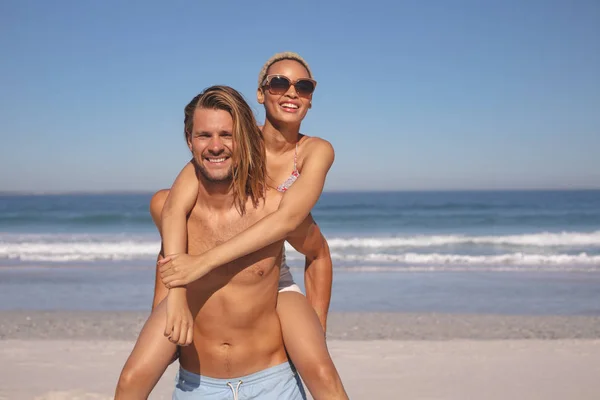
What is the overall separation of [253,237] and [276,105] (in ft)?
3.79

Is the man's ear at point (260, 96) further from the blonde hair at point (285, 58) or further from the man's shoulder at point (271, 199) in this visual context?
the man's shoulder at point (271, 199)

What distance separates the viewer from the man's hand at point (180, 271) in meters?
3.16

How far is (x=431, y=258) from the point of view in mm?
18828

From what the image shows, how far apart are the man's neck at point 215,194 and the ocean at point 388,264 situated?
7.92 meters

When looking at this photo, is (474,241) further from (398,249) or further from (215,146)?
(215,146)

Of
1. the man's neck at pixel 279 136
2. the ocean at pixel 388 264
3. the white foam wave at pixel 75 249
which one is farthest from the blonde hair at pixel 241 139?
the white foam wave at pixel 75 249

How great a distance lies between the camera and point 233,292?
341 cm

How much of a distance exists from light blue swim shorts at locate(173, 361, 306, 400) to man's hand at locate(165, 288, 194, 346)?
0.41 m

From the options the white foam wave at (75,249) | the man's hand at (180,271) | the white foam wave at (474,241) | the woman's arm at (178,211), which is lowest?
the white foam wave at (75,249)

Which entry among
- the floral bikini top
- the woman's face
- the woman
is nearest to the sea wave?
the floral bikini top

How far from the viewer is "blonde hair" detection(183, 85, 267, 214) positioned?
3275mm

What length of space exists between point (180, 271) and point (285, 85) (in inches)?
56.2

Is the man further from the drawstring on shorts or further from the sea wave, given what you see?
the sea wave

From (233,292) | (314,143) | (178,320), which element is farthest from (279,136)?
(178,320)
